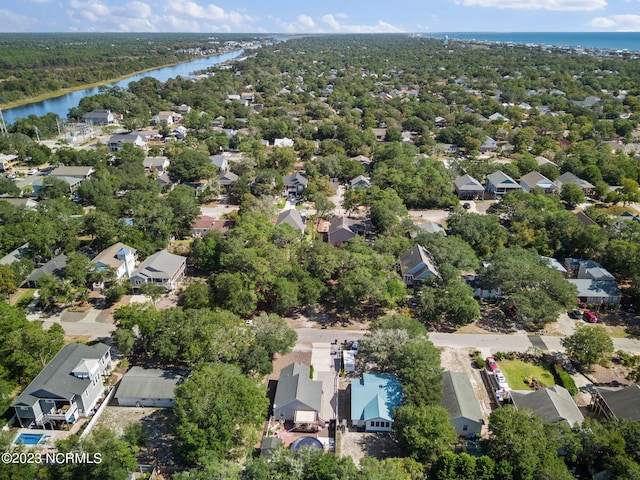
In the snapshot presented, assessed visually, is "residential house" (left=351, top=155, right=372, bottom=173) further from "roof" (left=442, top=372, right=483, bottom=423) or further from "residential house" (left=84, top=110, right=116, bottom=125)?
"residential house" (left=84, top=110, right=116, bottom=125)

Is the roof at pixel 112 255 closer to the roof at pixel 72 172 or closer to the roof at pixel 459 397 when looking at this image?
the roof at pixel 72 172

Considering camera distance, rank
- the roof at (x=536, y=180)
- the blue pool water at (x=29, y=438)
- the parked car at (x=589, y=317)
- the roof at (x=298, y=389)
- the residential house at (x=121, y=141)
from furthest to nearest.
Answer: the residential house at (x=121, y=141) < the roof at (x=536, y=180) < the parked car at (x=589, y=317) < the roof at (x=298, y=389) < the blue pool water at (x=29, y=438)

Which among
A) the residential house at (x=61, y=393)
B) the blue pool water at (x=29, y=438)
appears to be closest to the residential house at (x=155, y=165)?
the residential house at (x=61, y=393)

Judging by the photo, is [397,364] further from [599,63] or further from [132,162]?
[599,63]

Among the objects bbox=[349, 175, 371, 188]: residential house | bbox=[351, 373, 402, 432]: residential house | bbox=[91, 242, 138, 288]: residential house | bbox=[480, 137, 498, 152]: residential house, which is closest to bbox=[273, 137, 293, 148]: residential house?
bbox=[349, 175, 371, 188]: residential house

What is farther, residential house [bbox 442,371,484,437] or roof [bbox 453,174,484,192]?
roof [bbox 453,174,484,192]
